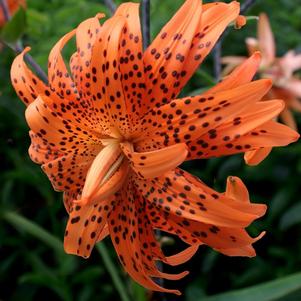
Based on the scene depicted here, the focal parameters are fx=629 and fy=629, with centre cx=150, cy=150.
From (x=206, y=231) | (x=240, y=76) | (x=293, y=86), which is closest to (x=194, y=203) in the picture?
(x=206, y=231)

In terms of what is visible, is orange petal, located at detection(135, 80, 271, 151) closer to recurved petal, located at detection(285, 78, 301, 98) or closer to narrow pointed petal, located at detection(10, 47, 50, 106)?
narrow pointed petal, located at detection(10, 47, 50, 106)

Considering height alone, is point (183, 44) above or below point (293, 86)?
above

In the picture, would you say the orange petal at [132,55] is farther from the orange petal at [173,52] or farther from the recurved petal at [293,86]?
the recurved petal at [293,86]

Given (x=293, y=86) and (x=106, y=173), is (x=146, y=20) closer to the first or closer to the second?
(x=106, y=173)

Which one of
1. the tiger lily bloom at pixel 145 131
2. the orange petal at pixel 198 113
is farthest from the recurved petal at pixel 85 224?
the orange petal at pixel 198 113

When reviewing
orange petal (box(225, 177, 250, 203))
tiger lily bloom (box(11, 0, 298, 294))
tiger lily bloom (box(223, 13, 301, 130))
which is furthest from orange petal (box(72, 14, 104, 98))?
tiger lily bloom (box(223, 13, 301, 130))

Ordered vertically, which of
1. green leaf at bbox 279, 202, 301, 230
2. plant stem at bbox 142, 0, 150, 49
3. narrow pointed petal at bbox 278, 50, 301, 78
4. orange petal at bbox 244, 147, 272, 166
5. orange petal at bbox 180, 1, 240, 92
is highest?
orange petal at bbox 180, 1, 240, 92

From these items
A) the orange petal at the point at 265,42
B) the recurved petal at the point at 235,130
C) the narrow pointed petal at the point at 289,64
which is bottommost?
the narrow pointed petal at the point at 289,64
